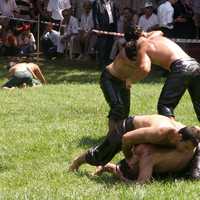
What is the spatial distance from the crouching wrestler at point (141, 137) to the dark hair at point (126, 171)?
105 millimetres

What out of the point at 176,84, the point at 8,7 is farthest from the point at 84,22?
the point at 176,84

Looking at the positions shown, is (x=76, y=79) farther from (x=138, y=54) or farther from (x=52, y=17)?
(x=138, y=54)

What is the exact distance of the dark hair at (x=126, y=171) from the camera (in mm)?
6824

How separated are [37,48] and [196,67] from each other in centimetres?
1383

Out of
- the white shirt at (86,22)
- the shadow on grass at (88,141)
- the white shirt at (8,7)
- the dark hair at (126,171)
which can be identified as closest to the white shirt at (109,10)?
the white shirt at (86,22)

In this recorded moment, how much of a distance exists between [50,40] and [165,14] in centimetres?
479

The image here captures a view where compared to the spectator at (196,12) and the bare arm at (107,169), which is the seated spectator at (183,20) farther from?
the bare arm at (107,169)

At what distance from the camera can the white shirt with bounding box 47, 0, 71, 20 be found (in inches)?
814

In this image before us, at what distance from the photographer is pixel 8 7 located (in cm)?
2180

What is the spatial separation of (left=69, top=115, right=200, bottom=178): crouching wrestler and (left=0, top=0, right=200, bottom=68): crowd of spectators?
9456 mm

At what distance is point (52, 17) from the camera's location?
21.2 meters

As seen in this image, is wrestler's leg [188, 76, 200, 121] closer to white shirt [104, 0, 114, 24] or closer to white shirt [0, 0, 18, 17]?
white shirt [104, 0, 114, 24]

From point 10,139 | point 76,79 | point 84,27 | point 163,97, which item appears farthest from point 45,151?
point 84,27

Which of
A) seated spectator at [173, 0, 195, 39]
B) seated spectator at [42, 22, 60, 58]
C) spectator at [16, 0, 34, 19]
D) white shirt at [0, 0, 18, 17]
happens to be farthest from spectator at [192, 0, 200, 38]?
spectator at [16, 0, 34, 19]
